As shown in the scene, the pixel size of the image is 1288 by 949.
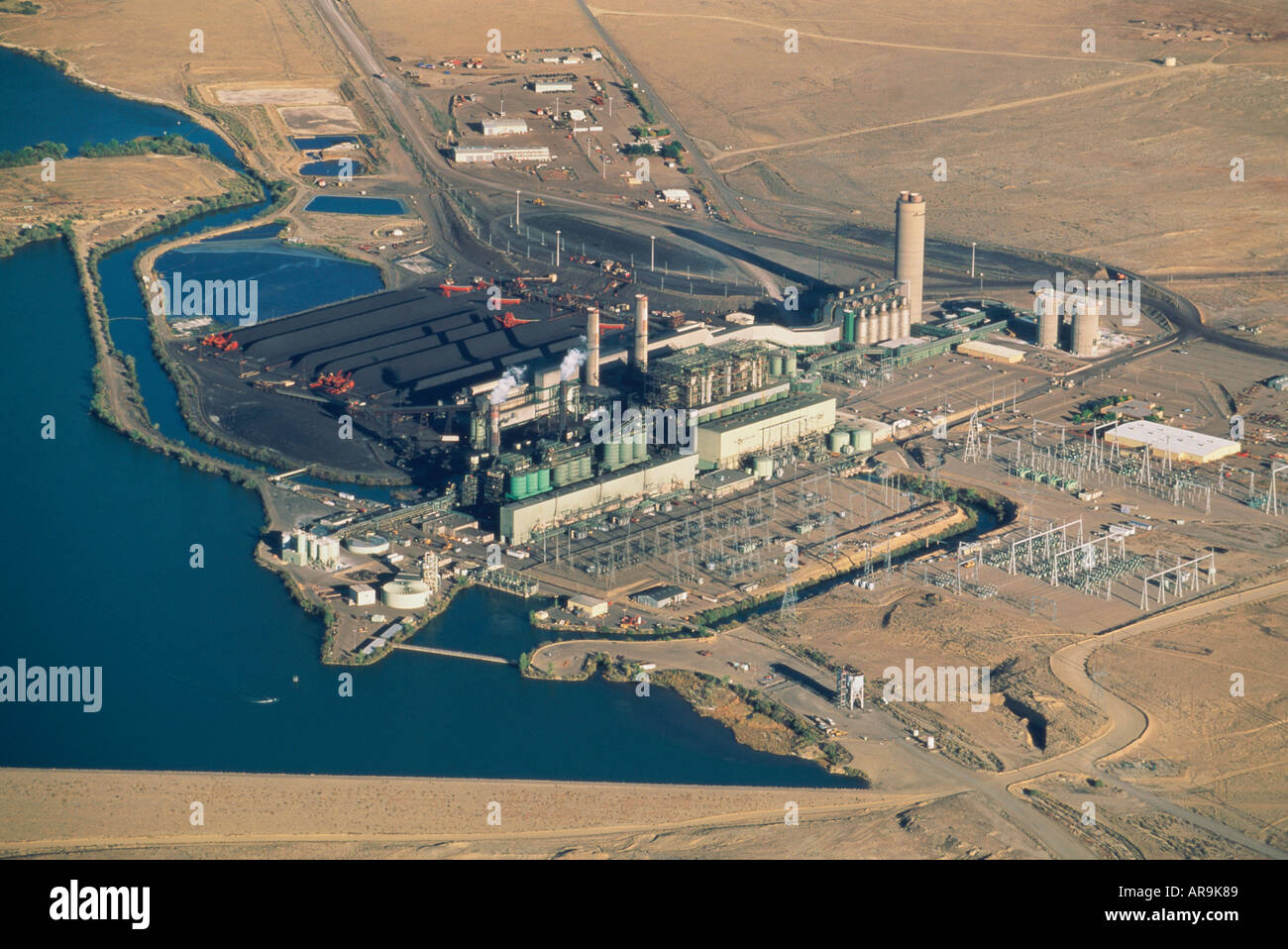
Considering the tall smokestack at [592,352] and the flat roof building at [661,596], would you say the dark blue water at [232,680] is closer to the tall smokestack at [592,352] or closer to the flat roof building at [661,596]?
the flat roof building at [661,596]

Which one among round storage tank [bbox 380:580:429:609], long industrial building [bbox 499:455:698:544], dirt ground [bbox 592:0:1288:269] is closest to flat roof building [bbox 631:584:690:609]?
long industrial building [bbox 499:455:698:544]

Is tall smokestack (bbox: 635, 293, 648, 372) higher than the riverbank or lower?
higher

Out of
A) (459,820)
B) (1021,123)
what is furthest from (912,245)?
(459,820)

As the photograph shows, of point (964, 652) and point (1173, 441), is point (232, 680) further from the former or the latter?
point (1173, 441)

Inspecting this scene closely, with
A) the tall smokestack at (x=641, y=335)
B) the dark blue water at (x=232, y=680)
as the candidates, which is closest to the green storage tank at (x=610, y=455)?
the tall smokestack at (x=641, y=335)

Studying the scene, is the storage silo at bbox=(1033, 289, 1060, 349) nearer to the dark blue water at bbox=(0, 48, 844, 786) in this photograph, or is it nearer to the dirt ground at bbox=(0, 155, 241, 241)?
the dark blue water at bbox=(0, 48, 844, 786)

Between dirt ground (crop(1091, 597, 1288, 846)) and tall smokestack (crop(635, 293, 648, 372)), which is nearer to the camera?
dirt ground (crop(1091, 597, 1288, 846))

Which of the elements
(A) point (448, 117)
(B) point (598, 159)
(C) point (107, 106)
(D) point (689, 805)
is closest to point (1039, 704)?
(D) point (689, 805)
